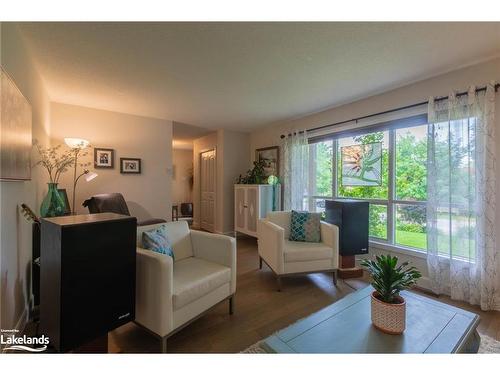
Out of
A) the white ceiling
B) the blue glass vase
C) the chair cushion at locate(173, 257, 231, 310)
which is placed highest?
the white ceiling

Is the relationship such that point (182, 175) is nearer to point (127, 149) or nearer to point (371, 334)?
point (127, 149)

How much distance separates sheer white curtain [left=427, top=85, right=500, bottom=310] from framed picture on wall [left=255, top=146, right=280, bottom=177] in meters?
2.45

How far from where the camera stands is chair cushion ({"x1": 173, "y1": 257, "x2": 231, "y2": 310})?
1557 mm

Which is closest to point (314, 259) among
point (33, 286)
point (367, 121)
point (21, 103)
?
point (367, 121)

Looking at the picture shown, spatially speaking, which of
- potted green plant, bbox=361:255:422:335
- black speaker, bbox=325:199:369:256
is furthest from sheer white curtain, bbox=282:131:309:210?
potted green plant, bbox=361:255:422:335

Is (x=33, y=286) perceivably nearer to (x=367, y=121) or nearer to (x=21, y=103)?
(x=21, y=103)

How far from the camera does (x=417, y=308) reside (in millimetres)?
1412

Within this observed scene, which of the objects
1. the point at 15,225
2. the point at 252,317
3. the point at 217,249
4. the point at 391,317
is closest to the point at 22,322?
the point at 15,225

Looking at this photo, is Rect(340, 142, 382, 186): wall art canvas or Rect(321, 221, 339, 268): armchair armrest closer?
Rect(321, 221, 339, 268): armchair armrest

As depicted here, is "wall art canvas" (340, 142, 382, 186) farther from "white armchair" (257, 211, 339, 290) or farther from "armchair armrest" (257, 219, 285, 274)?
"armchair armrest" (257, 219, 285, 274)

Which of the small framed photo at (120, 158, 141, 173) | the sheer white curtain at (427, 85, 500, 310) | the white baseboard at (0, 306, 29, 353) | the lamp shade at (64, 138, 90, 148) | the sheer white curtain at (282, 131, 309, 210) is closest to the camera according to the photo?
the white baseboard at (0, 306, 29, 353)

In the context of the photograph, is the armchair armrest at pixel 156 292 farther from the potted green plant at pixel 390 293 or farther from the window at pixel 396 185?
the window at pixel 396 185
